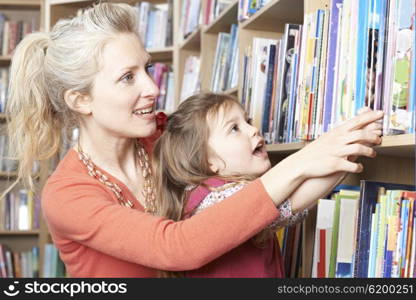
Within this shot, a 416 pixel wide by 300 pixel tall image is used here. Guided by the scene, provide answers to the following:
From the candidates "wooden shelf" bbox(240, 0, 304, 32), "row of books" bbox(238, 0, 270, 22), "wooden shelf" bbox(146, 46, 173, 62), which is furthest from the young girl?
"wooden shelf" bbox(146, 46, 173, 62)

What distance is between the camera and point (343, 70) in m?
1.20

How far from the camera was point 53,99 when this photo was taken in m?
1.52

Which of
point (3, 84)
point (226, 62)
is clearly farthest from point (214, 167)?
point (3, 84)

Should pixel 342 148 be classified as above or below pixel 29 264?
above

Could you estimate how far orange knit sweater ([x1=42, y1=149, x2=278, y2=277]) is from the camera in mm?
1057

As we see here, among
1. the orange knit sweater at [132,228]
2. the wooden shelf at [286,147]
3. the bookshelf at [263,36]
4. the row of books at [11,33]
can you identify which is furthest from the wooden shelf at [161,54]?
the orange knit sweater at [132,228]

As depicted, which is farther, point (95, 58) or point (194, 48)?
point (194, 48)

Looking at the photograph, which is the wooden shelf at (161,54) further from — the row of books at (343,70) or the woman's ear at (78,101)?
the woman's ear at (78,101)

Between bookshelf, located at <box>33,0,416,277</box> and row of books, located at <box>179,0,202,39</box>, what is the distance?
3 cm

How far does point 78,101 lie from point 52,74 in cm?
10

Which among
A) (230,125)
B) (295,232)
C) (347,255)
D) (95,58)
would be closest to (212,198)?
(230,125)

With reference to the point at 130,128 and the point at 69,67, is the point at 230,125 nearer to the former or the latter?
the point at 130,128

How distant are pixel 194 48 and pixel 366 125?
2.17m

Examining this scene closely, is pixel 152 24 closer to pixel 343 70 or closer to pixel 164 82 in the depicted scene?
pixel 164 82
